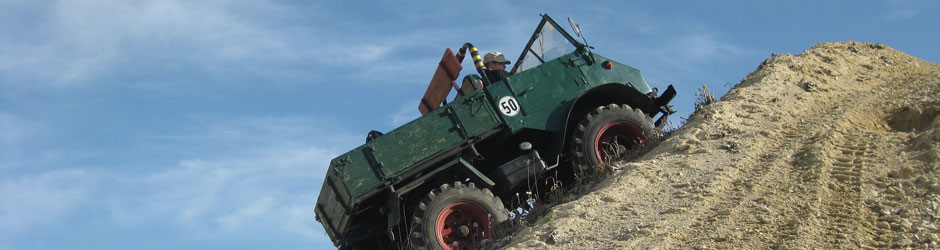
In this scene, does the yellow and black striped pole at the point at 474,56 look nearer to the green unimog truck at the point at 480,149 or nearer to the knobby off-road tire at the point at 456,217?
the green unimog truck at the point at 480,149

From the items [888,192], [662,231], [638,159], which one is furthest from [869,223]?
[638,159]

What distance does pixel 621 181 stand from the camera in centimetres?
988

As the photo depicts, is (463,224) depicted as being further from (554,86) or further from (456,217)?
(554,86)

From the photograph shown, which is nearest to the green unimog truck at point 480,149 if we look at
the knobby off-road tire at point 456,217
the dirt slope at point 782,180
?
the knobby off-road tire at point 456,217

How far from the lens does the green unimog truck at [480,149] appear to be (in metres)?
10.6

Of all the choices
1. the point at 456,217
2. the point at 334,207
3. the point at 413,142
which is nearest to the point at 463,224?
the point at 456,217

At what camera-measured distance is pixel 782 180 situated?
913 cm

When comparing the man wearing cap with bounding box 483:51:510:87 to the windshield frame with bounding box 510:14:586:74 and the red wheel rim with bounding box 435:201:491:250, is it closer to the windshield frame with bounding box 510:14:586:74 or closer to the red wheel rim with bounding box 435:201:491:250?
the windshield frame with bounding box 510:14:586:74

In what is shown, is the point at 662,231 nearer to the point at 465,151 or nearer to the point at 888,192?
the point at 888,192

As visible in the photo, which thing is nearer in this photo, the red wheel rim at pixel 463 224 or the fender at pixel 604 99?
the red wheel rim at pixel 463 224

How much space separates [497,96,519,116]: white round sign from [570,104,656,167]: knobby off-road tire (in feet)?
2.35

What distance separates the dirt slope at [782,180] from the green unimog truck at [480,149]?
86cm

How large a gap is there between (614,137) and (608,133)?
81 millimetres

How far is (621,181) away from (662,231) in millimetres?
1489
